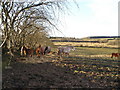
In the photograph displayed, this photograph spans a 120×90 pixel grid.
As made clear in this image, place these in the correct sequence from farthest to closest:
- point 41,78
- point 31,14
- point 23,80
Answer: point 31,14 < point 41,78 < point 23,80

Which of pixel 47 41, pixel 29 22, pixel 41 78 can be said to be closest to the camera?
pixel 41 78

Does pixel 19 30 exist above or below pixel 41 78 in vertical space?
above

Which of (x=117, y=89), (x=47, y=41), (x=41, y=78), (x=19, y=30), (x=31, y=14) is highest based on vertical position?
(x=31, y=14)

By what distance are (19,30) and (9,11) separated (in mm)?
3359

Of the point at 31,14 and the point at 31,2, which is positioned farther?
the point at 31,14

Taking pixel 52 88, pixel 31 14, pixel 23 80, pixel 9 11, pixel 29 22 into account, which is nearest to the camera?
pixel 52 88

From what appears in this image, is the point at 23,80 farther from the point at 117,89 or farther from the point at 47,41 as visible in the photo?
the point at 47,41

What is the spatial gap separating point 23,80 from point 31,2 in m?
4.08

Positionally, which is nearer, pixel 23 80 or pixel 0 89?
pixel 0 89

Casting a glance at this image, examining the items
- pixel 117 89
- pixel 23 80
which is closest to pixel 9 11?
pixel 23 80

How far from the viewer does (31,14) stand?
8.76 meters

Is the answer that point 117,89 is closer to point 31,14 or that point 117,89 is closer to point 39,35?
point 31,14

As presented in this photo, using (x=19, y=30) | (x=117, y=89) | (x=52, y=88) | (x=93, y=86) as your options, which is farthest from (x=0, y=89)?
(x=19, y=30)

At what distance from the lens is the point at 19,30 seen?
11.4 m
